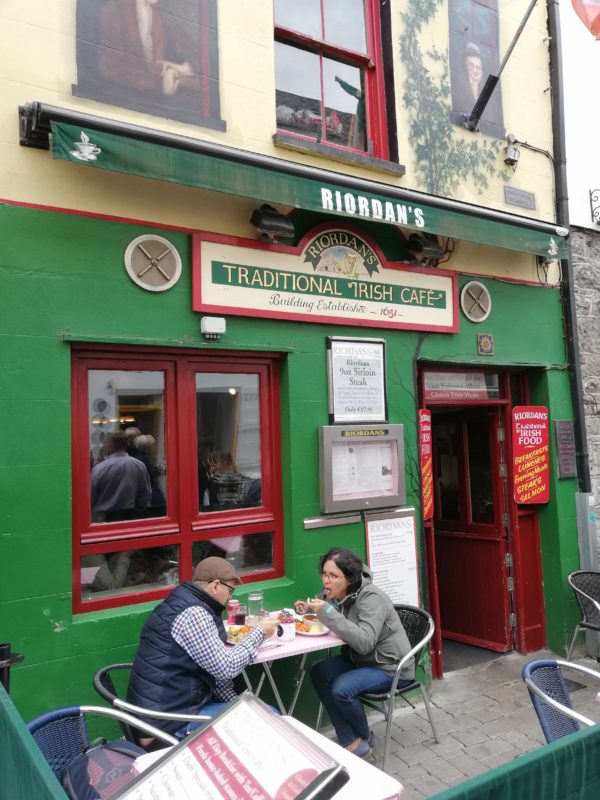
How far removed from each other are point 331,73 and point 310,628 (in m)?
4.64

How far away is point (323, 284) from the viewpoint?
5012 millimetres

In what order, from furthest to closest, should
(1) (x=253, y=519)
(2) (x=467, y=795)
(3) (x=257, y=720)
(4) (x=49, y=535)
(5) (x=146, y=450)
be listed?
(1) (x=253, y=519), (5) (x=146, y=450), (4) (x=49, y=535), (3) (x=257, y=720), (2) (x=467, y=795)

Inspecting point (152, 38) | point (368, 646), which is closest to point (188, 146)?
point (152, 38)

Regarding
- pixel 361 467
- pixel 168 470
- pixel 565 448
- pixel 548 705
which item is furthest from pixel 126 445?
pixel 565 448

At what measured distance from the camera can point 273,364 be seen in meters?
4.95

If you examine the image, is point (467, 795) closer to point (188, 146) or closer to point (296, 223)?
point (188, 146)

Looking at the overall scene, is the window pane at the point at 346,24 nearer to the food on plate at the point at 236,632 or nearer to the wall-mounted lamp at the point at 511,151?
the wall-mounted lamp at the point at 511,151

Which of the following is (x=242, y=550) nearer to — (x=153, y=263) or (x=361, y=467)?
(x=361, y=467)

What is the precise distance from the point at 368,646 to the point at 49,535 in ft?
6.83

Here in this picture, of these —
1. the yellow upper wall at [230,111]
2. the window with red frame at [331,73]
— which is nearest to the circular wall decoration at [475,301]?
the yellow upper wall at [230,111]

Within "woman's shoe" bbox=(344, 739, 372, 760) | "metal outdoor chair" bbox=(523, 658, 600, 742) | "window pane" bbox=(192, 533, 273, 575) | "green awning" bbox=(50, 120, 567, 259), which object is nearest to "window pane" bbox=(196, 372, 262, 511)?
"window pane" bbox=(192, 533, 273, 575)

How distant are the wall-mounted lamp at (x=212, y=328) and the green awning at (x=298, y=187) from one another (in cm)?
88

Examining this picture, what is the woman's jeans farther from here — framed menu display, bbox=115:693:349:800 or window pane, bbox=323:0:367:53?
window pane, bbox=323:0:367:53

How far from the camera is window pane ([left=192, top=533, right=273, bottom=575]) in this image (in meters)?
4.53
